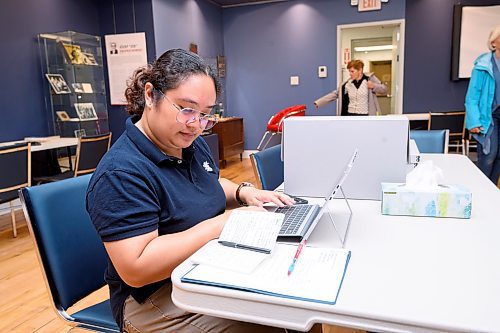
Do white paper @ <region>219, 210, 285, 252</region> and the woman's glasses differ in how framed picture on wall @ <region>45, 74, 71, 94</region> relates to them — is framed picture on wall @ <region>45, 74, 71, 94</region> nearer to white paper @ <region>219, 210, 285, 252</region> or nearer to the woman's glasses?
the woman's glasses

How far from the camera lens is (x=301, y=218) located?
1.12 m

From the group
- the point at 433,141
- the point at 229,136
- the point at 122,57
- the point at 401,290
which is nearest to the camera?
the point at 401,290

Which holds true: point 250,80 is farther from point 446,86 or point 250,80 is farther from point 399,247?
point 399,247

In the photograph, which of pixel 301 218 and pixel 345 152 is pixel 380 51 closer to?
pixel 345 152

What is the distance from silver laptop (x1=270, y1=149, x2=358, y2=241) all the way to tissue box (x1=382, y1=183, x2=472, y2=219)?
28 cm

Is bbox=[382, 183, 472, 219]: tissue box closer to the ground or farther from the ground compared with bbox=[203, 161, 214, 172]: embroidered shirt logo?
closer to the ground

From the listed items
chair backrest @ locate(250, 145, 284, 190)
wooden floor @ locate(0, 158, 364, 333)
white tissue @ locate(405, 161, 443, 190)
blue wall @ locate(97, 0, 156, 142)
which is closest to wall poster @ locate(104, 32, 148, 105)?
blue wall @ locate(97, 0, 156, 142)

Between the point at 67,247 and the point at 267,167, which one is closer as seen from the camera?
the point at 67,247

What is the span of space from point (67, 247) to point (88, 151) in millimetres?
2636

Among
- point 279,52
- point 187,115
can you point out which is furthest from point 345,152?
point 279,52

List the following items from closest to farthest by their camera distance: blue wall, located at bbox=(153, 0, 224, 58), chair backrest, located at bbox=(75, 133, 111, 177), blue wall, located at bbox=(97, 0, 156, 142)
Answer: chair backrest, located at bbox=(75, 133, 111, 177), blue wall, located at bbox=(97, 0, 156, 142), blue wall, located at bbox=(153, 0, 224, 58)

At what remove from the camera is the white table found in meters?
0.70

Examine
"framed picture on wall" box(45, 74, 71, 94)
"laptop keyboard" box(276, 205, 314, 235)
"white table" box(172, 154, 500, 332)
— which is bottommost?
"white table" box(172, 154, 500, 332)

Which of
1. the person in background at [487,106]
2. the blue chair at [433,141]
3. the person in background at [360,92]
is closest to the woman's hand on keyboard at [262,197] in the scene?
the blue chair at [433,141]
